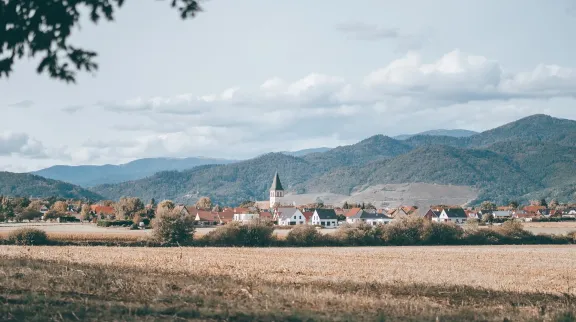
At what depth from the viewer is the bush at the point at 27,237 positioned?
57.0 m

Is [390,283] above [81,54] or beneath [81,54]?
beneath

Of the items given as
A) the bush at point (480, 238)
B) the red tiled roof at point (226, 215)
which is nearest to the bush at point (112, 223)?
the red tiled roof at point (226, 215)

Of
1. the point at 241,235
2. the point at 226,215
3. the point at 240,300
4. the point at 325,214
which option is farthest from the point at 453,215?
the point at 240,300

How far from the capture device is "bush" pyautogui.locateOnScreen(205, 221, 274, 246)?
6206 cm

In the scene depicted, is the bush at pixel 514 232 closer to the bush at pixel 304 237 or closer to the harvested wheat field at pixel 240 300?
the bush at pixel 304 237

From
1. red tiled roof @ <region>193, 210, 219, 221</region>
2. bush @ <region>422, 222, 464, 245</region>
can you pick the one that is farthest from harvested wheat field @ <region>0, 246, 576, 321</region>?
red tiled roof @ <region>193, 210, 219, 221</region>

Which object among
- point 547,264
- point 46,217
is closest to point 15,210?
point 46,217

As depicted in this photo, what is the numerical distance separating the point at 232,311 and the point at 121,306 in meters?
2.45

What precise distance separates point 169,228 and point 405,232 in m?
26.0

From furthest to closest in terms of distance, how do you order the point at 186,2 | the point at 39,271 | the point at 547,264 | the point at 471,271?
1. the point at 547,264
2. the point at 471,271
3. the point at 39,271
4. the point at 186,2

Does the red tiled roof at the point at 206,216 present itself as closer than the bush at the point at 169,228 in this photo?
No

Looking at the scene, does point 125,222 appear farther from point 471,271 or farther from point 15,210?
point 471,271

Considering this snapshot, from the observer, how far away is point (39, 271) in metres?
20.2

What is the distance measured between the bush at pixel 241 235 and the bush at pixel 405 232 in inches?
532
